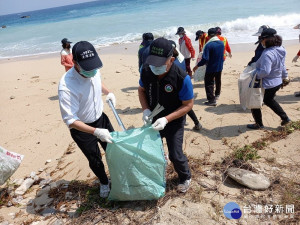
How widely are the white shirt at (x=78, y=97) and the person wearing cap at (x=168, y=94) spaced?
0.50m

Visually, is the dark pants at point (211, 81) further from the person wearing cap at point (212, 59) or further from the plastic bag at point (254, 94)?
the plastic bag at point (254, 94)

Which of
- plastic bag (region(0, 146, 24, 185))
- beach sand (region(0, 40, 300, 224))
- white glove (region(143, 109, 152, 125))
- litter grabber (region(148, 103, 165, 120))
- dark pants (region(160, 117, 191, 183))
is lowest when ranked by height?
beach sand (region(0, 40, 300, 224))

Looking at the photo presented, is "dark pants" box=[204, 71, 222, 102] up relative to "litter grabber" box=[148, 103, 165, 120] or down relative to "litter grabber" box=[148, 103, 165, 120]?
down

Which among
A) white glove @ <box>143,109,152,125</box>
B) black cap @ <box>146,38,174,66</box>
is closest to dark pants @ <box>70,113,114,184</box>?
white glove @ <box>143,109,152,125</box>

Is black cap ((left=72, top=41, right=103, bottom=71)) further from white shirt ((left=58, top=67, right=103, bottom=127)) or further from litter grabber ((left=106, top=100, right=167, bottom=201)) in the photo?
litter grabber ((left=106, top=100, right=167, bottom=201))

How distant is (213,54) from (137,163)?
324cm

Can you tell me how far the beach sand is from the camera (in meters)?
3.52

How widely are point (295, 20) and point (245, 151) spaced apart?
16184 mm

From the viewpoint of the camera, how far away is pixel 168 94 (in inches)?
90.7

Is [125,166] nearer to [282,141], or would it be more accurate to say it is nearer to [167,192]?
[167,192]

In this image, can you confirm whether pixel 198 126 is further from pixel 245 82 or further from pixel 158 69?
pixel 158 69

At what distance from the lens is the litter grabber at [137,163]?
7.23ft

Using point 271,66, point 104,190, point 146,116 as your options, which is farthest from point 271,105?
point 104,190

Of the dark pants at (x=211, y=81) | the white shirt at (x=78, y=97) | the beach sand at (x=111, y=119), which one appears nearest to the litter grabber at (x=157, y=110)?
the white shirt at (x=78, y=97)
